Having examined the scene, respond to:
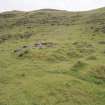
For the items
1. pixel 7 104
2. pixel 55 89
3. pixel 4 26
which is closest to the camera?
pixel 7 104

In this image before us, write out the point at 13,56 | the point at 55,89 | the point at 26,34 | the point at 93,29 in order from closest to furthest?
1. the point at 55,89
2. the point at 13,56
3. the point at 93,29
4. the point at 26,34

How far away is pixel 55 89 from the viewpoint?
18484 millimetres

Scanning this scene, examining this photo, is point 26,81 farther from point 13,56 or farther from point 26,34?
point 26,34

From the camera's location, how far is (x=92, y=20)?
70.4 metres

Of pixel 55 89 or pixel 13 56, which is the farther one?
pixel 13 56

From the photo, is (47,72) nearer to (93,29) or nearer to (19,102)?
(19,102)

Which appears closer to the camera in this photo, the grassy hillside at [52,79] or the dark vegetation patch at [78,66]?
the grassy hillside at [52,79]

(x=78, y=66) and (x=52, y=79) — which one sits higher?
(x=52, y=79)

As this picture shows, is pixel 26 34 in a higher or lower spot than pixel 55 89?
lower

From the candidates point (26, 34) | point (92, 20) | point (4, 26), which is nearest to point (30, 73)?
point (26, 34)

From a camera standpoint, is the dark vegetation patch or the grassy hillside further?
the dark vegetation patch

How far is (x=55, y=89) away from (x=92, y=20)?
5418cm

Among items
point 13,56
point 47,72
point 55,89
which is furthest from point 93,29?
point 55,89

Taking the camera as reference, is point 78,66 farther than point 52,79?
Yes
